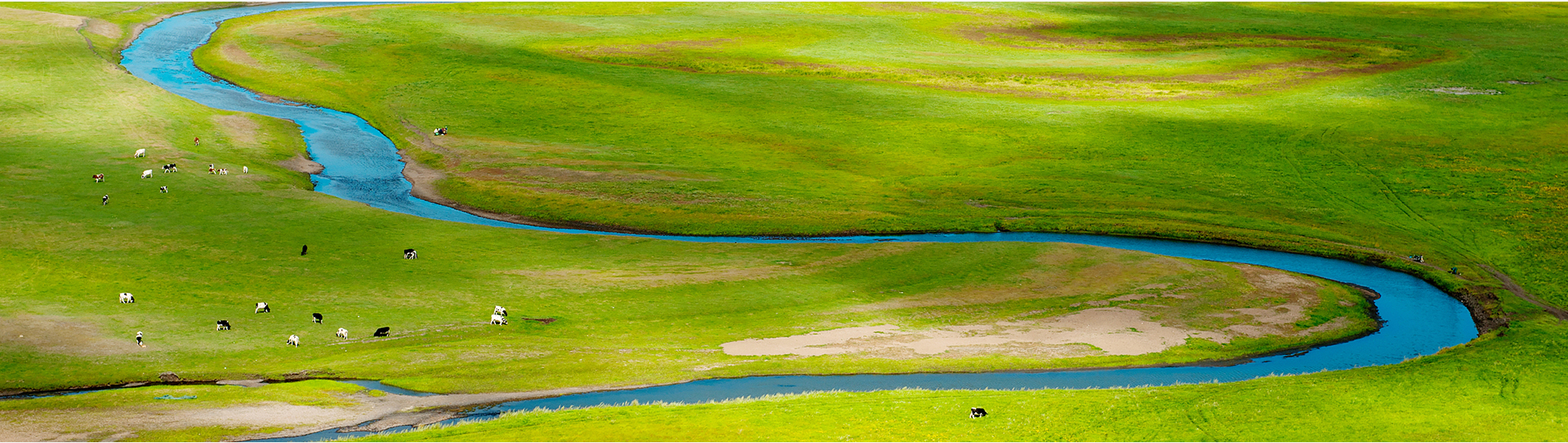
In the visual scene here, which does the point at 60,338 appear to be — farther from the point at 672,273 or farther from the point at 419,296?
the point at 672,273

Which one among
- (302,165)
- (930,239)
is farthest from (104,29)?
(930,239)

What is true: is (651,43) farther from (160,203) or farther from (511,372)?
(511,372)

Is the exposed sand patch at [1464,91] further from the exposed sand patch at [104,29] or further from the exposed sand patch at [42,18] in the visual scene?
the exposed sand patch at [42,18]

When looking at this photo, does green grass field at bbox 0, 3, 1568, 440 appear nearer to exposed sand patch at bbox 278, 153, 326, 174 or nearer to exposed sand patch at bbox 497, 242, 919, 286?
exposed sand patch at bbox 497, 242, 919, 286

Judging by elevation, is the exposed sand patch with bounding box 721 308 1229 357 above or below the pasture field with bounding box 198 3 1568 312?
below

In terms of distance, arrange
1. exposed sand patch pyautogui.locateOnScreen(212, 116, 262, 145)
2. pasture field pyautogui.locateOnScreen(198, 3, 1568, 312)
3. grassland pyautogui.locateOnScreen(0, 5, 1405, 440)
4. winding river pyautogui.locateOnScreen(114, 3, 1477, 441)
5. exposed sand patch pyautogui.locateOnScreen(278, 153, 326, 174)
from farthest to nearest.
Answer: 1. exposed sand patch pyautogui.locateOnScreen(212, 116, 262, 145)
2. exposed sand patch pyautogui.locateOnScreen(278, 153, 326, 174)
3. pasture field pyautogui.locateOnScreen(198, 3, 1568, 312)
4. winding river pyautogui.locateOnScreen(114, 3, 1477, 441)
5. grassland pyautogui.locateOnScreen(0, 5, 1405, 440)

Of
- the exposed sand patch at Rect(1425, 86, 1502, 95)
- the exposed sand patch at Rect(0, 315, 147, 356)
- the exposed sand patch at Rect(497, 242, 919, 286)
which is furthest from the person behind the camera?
the exposed sand patch at Rect(1425, 86, 1502, 95)

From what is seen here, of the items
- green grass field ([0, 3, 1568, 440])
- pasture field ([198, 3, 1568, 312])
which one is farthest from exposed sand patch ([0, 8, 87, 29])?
pasture field ([198, 3, 1568, 312])
